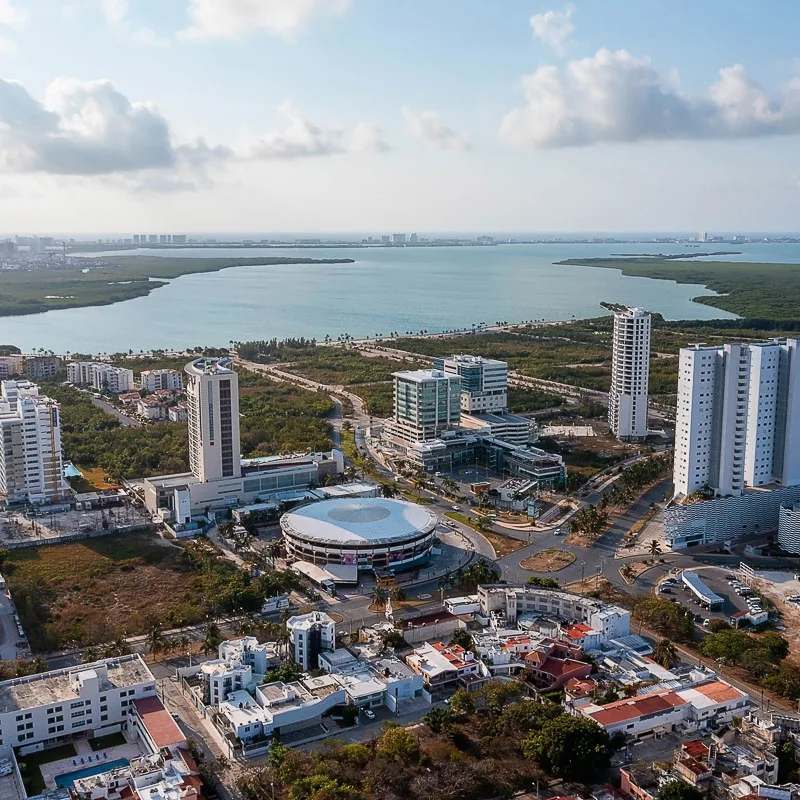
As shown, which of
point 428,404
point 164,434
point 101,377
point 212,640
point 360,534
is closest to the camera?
point 212,640

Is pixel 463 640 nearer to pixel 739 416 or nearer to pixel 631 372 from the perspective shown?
pixel 739 416

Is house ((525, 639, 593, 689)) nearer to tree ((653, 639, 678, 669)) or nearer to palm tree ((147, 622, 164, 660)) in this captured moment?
tree ((653, 639, 678, 669))

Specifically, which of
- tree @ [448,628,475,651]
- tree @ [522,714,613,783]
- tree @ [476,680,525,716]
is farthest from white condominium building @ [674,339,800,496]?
tree @ [522,714,613,783]

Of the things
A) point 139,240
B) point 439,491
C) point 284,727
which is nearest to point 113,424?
point 439,491

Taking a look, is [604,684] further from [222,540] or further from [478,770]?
[222,540]

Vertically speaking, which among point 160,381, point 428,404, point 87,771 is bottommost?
point 87,771

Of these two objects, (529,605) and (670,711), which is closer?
(670,711)

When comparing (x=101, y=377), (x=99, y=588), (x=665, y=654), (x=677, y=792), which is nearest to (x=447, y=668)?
(x=665, y=654)
